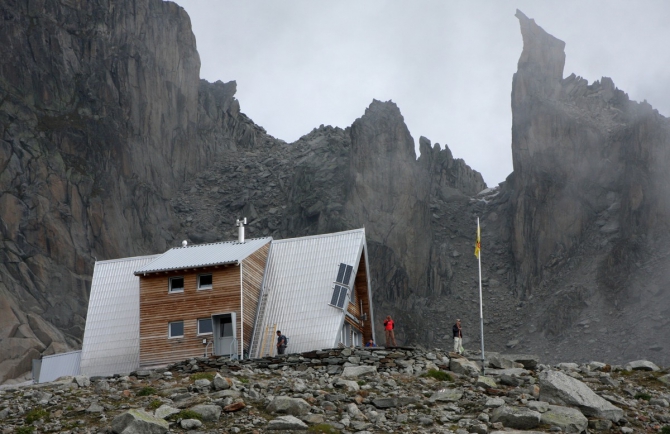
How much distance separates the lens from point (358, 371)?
136 ft

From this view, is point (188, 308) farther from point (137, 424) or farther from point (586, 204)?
point (586, 204)

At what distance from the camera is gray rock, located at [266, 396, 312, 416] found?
32.7 m

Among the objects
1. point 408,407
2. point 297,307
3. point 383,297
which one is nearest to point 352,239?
point 297,307

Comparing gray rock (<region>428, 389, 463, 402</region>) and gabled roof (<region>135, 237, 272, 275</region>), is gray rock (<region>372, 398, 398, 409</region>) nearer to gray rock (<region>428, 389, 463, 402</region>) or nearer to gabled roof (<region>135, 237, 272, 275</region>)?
gray rock (<region>428, 389, 463, 402</region>)

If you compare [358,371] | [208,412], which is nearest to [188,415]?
[208,412]

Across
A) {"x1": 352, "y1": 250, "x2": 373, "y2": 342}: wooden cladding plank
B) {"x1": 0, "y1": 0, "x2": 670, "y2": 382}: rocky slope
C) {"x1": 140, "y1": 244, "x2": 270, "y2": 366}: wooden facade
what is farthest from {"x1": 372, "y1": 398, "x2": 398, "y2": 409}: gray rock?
{"x1": 0, "y1": 0, "x2": 670, "y2": 382}: rocky slope

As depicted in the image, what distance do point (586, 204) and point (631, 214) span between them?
11304mm

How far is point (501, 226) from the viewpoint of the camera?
182625mm

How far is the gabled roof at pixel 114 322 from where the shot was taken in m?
54.8

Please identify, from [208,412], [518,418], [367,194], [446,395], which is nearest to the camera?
[518,418]

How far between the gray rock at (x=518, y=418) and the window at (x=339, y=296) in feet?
70.7

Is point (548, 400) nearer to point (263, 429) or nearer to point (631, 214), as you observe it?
point (263, 429)

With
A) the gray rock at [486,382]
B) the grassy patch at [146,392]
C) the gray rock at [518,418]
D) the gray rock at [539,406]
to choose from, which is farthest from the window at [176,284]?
the gray rock at [518,418]

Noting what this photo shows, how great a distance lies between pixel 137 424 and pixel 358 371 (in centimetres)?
1345
